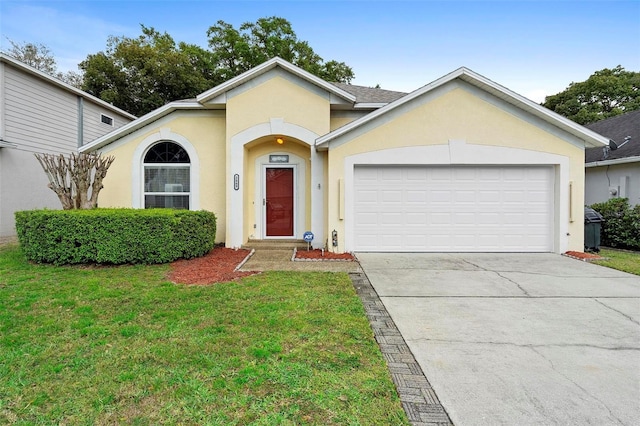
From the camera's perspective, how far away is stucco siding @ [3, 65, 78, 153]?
11.3 meters

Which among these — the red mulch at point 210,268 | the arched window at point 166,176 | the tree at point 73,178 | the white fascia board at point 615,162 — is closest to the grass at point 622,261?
the white fascia board at point 615,162

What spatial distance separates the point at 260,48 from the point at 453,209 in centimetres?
2410

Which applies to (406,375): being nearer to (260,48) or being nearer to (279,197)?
(279,197)

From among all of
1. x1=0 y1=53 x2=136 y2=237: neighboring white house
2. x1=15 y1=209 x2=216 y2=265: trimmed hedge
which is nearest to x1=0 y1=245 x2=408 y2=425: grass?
x1=15 y1=209 x2=216 y2=265: trimmed hedge

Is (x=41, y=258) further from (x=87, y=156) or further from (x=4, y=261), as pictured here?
(x=87, y=156)

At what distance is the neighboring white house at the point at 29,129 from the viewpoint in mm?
11109

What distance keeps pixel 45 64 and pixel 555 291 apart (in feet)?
107

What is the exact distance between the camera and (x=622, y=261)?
750 cm

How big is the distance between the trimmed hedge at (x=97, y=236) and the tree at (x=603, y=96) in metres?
30.3

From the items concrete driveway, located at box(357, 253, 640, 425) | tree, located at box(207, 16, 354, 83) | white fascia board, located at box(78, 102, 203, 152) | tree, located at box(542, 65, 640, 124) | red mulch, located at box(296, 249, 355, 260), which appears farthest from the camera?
tree, located at box(207, 16, 354, 83)

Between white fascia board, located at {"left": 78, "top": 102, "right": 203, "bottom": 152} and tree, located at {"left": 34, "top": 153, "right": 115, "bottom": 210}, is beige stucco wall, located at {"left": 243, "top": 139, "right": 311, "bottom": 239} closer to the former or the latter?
white fascia board, located at {"left": 78, "top": 102, "right": 203, "bottom": 152}

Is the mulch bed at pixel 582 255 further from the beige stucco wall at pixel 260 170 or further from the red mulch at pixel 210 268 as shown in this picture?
the red mulch at pixel 210 268

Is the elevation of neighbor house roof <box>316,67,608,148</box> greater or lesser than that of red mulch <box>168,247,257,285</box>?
greater

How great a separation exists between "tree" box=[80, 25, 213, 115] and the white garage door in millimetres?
21670
